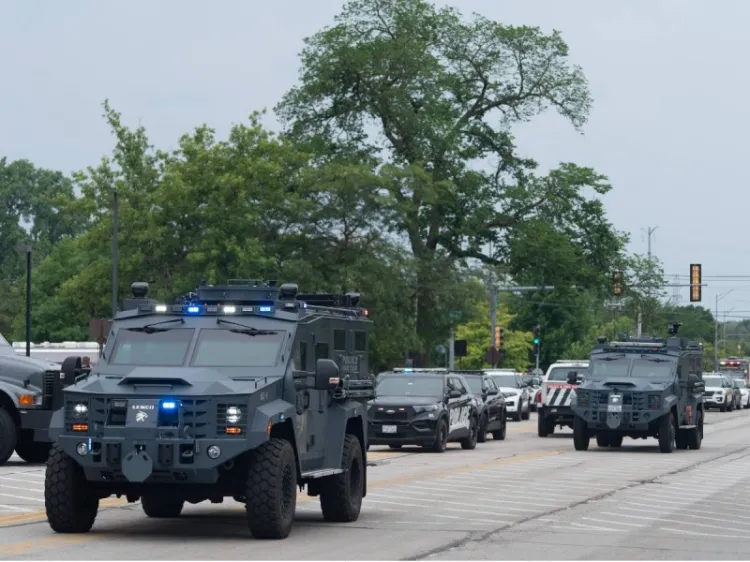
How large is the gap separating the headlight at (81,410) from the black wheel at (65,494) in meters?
0.36

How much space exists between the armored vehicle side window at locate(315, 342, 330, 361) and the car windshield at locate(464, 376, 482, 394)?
2154 centimetres

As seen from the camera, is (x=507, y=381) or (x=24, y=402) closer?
(x=24, y=402)

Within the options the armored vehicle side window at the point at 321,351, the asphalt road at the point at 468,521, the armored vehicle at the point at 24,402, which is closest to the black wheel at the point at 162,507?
the asphalt road at the point at 468,521

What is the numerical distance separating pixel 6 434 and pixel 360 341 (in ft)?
32.4

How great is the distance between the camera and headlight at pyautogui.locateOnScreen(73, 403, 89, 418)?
14.5 m

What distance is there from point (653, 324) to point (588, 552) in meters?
73.5

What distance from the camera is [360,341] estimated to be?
1791 centimetres

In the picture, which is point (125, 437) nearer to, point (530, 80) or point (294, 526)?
point (294, 526)

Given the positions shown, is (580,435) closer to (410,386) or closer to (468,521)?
(410,386)

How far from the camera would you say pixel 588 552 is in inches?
566

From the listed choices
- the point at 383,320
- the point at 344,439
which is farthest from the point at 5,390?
the point at 383,320

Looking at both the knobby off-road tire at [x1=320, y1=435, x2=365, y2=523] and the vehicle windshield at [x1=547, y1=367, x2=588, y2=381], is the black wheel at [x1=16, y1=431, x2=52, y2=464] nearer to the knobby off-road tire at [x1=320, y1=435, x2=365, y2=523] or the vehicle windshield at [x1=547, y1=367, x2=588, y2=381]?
the knobby off-road tire at [x1=320, y1=435, x2=365, y2=523]


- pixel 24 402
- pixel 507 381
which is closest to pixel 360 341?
pixel 24 402

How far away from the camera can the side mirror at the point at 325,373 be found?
50.6ft
